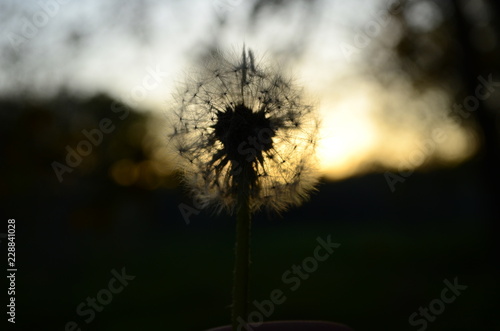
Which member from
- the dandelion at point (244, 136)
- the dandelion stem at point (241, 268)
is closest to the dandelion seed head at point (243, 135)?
the dandelion at point (244, 136)

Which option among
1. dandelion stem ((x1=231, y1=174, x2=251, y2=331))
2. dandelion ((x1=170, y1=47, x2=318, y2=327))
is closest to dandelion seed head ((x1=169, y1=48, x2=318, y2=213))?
dandelion ((x1=170, y1=47, x2=318, y2=327))

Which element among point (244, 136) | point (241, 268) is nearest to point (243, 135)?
point (244, 136)

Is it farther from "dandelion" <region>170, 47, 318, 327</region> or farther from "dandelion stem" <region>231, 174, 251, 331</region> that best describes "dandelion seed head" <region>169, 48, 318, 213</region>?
"dandelion stem" <region>231, 174, 251, 331</region>

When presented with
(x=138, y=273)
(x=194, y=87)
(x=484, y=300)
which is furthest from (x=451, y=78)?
(x=194, y=87)

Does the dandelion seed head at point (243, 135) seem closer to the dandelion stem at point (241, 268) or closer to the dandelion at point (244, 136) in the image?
the dandelion at point (244, 136)

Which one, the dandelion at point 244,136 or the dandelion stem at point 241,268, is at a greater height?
the dandelion at point 244,136

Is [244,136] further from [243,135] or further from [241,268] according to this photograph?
[241,268]

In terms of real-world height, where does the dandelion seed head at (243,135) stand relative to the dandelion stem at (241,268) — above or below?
above

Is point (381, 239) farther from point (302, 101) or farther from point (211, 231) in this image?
point (302, 101)

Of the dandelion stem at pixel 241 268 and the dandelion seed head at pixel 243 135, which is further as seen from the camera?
the dandelion seed head at pixel 243 135

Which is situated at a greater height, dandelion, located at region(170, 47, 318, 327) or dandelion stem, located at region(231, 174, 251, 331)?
dandelion, located at region(170, 47, 318, 327)
